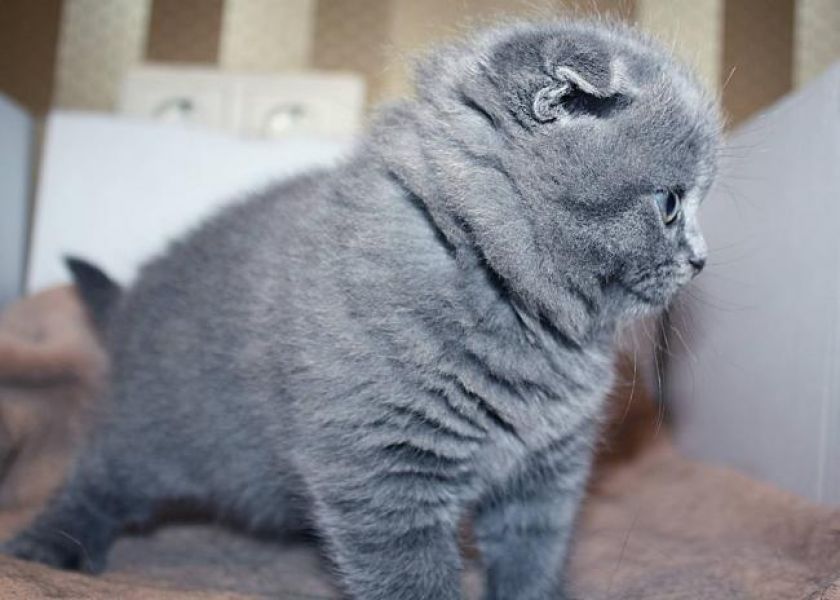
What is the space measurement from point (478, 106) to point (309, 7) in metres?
1.79

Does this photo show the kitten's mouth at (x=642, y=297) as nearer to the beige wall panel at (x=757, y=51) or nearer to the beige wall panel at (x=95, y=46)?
the beige wall panel at (x=757, y=51)

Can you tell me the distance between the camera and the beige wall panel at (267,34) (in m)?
2.55

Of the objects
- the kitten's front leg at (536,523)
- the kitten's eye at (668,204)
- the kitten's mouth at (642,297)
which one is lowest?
the kitten's front leg at (536,523)

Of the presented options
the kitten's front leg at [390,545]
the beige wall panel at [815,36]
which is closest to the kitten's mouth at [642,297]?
the kitten's front leg at [390,545]

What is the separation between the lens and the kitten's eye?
0.98 m

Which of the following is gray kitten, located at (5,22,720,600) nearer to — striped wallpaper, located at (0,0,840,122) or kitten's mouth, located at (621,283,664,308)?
kitten's mouth, located at (621,283,664,308)

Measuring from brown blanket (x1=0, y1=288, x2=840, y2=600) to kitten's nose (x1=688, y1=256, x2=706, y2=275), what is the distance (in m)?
0.44

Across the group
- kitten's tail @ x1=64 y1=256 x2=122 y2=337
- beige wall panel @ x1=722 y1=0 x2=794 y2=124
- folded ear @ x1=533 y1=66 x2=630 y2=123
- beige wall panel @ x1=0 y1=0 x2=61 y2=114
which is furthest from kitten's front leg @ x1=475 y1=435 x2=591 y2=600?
beige wall panel @ x1=0 y1=0 x2=61 y2=114

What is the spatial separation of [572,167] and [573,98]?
0.09m

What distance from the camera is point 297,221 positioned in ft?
3.85

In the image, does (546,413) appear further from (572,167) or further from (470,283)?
(572,167)

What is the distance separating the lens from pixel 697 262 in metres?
1.05

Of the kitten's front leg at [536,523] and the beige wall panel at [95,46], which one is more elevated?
the beige wall panel at [95,46]

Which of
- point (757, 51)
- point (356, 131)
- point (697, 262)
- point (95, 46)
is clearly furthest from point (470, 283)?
point (95, 46)
